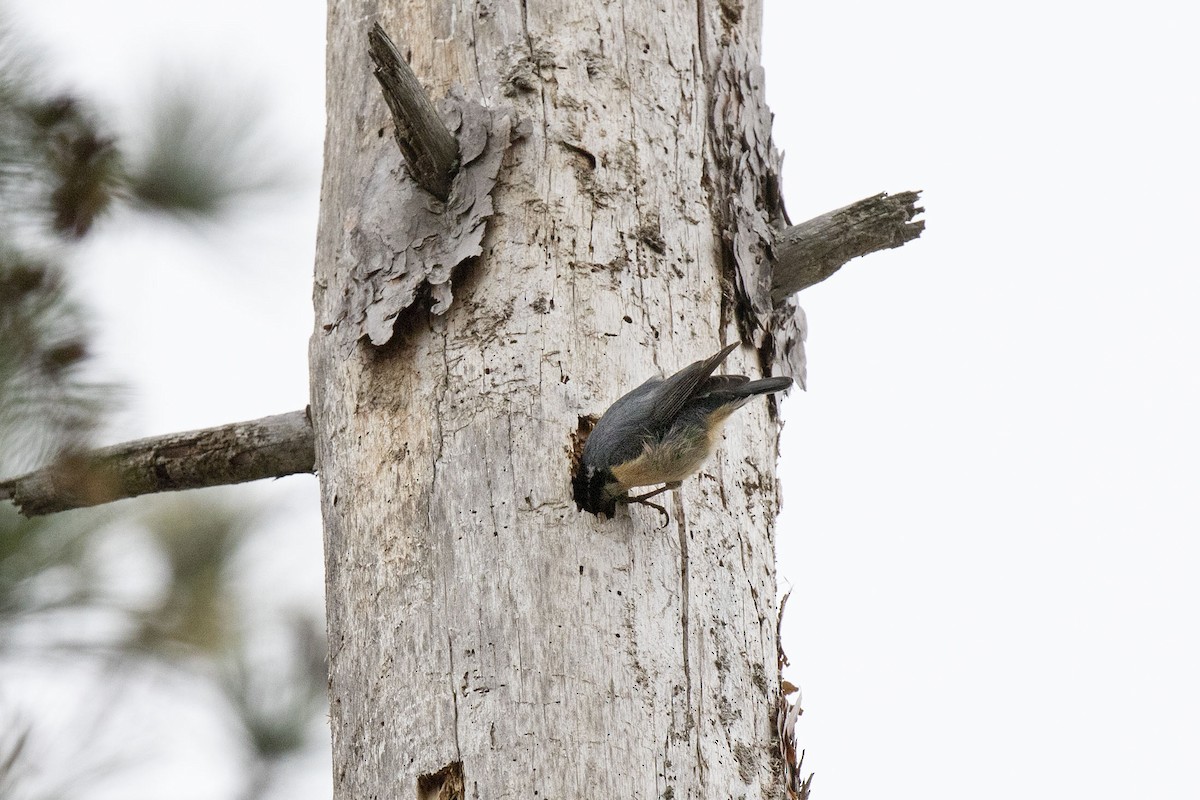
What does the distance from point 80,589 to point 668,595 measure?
1.22m

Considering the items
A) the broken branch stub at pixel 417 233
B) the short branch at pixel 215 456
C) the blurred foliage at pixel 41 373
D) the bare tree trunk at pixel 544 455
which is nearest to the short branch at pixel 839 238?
the bare tree trunk at pixel 544 455

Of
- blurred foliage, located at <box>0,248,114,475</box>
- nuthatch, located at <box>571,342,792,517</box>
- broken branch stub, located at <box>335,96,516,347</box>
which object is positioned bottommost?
nuthatch, located at <box>571,342,792,517</box>

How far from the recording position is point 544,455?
2.11m

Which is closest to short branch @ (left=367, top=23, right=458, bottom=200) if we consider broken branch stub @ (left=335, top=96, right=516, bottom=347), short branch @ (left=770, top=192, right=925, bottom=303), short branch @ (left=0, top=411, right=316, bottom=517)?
broken branch stub @ (left=335, top=96, right=516, bottom=347)

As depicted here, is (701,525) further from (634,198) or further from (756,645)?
(634,198)

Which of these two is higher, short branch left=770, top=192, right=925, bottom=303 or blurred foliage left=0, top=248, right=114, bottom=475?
short branch left=770, top=192, right=925, bottom=303

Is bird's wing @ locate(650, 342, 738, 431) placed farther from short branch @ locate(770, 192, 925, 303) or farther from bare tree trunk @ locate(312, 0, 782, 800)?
short branch @ locate(770, 192, 925, 303)

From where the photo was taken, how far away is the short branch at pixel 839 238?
250 centimetres

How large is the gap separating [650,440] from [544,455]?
19 centimetres

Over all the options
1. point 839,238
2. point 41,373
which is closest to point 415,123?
point 41,373

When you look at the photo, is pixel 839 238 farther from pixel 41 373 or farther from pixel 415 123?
pixel 41 373

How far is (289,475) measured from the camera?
2602mm

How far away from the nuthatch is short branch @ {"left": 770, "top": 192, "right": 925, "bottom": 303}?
488 millimetres

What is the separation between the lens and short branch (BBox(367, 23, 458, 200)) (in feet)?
6.73
